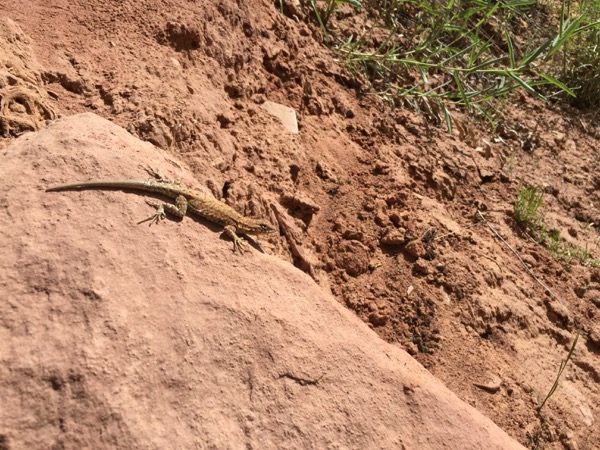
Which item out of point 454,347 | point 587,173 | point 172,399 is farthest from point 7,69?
point 587,173

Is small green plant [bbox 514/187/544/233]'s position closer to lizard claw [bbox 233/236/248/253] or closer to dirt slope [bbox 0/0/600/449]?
dirt slope [bbox 0/0/600/449]

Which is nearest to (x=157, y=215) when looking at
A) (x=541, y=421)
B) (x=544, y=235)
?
(x=541, y=421)

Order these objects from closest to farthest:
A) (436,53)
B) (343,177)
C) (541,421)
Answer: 1. (541,421)
2. (343,177)
3. (436,53)

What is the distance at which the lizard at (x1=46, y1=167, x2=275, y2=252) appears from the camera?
2896 millimetres

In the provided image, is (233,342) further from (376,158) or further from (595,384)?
(595,384)

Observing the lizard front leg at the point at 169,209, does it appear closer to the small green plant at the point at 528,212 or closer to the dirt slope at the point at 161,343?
the dirt slope at the point at 161,343

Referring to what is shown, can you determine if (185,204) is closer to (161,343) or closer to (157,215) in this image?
(157,215)

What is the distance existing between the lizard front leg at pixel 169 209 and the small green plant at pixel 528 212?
339 centimetres

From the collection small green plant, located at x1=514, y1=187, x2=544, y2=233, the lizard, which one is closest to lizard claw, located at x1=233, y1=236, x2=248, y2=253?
the lizard

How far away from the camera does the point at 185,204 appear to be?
10.3 ft

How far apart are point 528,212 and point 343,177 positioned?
72.5 inches

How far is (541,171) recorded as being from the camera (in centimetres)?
604

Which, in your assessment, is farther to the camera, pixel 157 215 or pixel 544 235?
pixel 544 235

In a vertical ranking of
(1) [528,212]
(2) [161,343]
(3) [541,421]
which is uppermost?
(1) [528,212]
